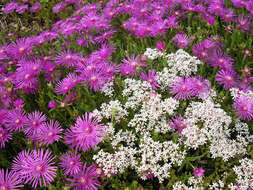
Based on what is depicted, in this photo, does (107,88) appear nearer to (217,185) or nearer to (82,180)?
(82,180)

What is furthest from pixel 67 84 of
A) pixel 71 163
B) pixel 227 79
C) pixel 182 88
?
pixel 227 79

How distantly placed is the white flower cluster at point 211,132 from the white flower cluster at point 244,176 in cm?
9

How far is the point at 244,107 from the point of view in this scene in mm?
1909

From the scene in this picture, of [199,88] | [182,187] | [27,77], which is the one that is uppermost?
[199,88]

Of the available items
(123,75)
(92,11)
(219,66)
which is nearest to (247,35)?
(219,66)

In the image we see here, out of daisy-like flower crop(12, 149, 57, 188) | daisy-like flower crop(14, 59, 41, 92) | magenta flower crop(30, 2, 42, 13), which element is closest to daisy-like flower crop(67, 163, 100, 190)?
daisy-like flower crop(12, 149, 57, 188)

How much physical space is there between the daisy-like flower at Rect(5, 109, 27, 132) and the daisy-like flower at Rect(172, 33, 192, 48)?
1550mm

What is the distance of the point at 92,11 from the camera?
306 centimetres

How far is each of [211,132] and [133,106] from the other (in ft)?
1.99

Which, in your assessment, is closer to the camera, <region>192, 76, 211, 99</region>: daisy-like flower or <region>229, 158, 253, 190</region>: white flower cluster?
<region>229, 158, 253, 190</region>: white flower cluster

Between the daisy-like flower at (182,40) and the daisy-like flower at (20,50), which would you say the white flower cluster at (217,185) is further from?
the daisy-like flower at (20,50)

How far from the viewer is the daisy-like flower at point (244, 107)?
191 centimetres

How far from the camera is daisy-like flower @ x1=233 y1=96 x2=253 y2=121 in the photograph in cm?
191

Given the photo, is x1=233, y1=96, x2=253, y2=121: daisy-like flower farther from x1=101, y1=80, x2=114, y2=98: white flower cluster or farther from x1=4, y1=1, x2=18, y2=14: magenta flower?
x1=4, y1=1, x2=18, y2=14: magenta flower
